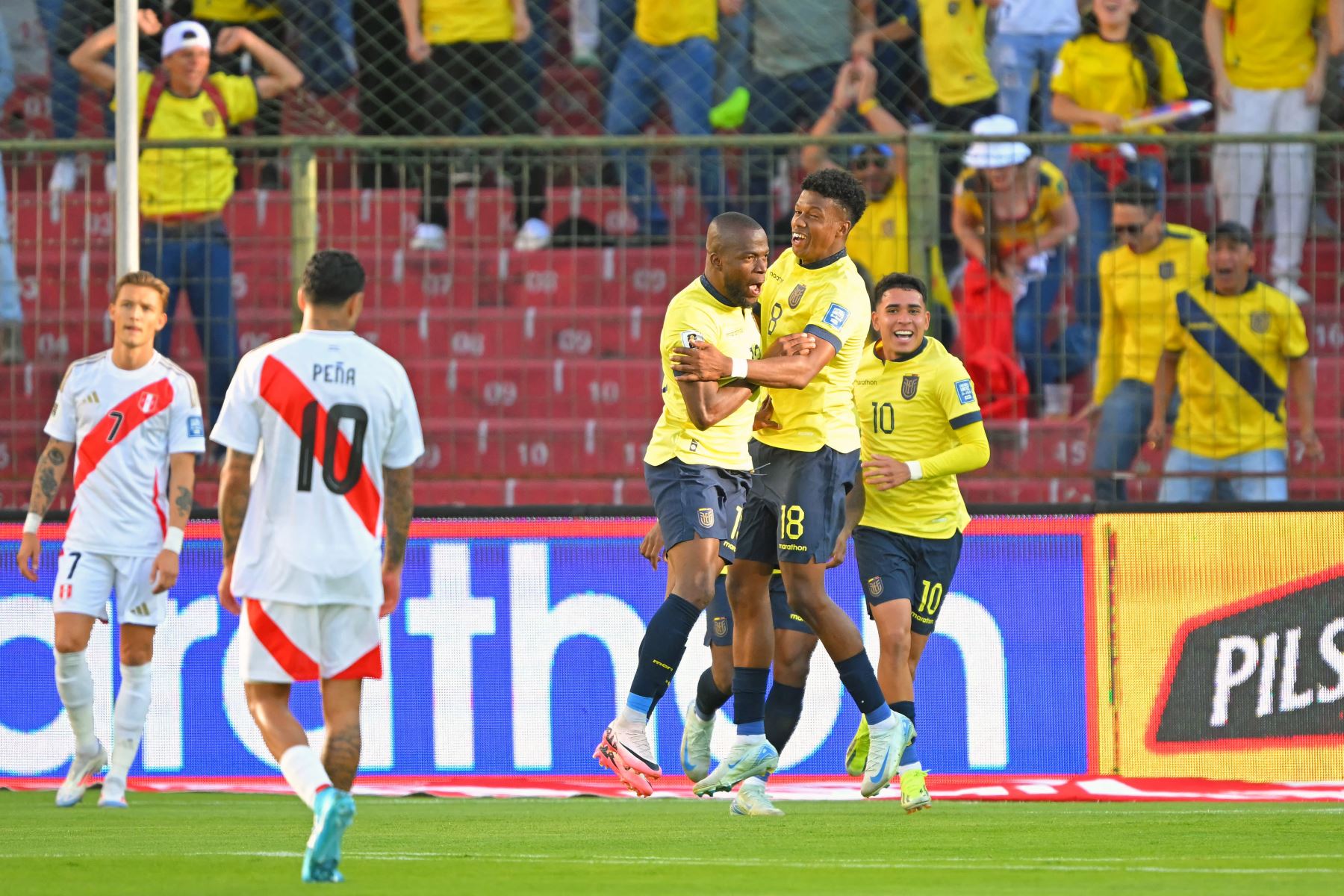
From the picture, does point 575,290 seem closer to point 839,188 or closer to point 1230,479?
point 1230,479

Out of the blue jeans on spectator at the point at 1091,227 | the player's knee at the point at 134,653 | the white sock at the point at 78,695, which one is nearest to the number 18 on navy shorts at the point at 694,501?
the player's knee at the point at 134,653

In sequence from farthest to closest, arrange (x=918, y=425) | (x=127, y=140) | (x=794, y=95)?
(x=794, y=95) → (x=127, y=140) → (x=918, y=425)

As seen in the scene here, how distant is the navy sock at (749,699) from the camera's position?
7.89 meters

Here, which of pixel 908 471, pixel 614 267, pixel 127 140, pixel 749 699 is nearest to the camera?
pixel 749 699

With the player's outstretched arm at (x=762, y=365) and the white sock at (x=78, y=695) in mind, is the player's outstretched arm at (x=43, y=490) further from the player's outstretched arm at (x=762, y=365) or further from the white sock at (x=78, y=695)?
the player's outstretched arm at (x=762, y=365)

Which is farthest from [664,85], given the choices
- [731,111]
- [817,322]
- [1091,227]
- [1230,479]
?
[817,322]

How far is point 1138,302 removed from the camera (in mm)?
10320

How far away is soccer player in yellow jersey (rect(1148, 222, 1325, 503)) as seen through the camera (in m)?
10.3

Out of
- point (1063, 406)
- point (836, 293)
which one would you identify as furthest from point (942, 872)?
point (1063, 406)

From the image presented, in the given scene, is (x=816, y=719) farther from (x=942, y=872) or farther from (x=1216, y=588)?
(x=942, y=872)

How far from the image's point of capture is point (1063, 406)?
34.0 ft

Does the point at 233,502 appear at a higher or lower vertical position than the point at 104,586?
higher

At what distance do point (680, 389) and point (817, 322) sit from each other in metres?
0.63

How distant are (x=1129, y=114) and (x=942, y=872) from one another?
7.72 metres
